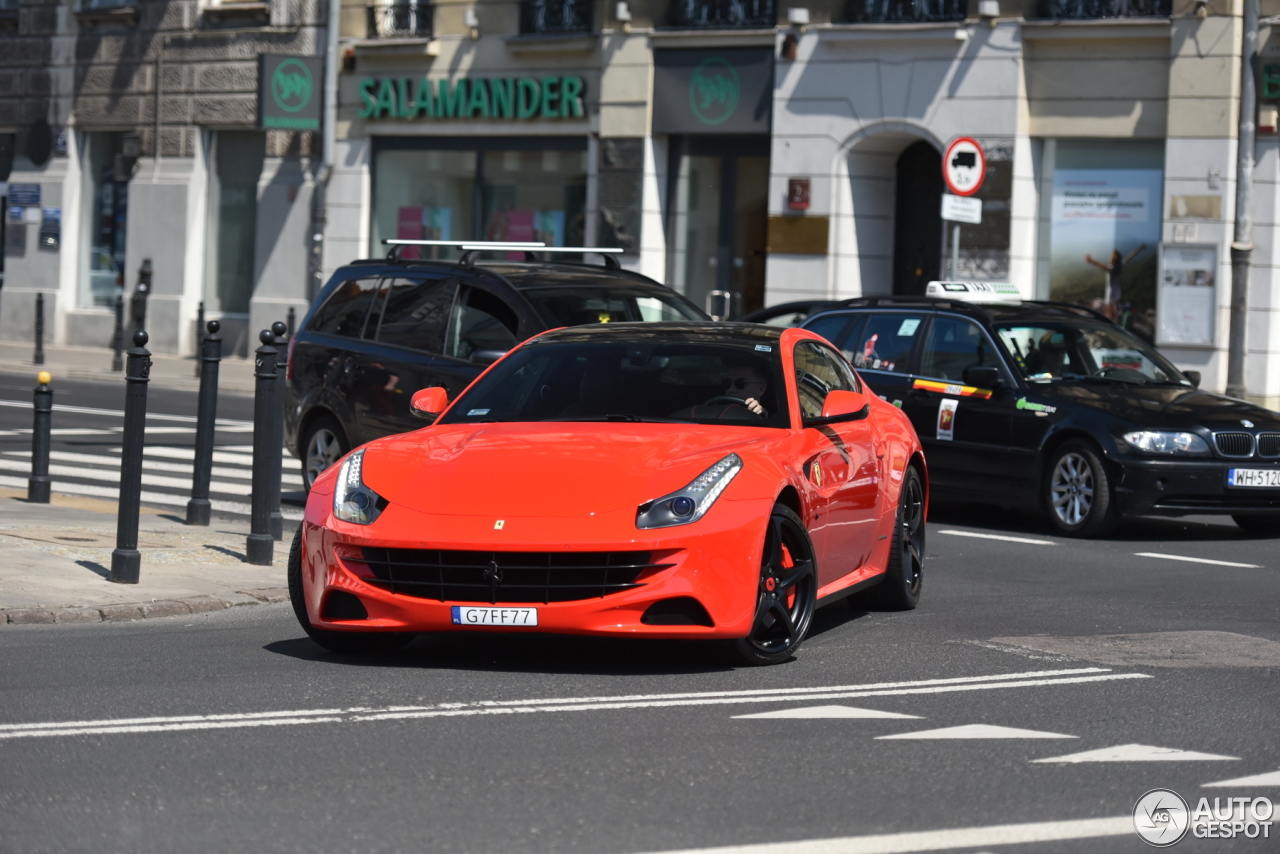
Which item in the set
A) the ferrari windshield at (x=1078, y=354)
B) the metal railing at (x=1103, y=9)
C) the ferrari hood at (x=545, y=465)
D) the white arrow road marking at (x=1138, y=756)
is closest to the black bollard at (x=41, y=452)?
the ferrari hood at (x=545, y=465)

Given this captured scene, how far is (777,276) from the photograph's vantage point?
27172 mm

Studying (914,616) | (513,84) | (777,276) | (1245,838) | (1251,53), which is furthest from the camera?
(513,84)

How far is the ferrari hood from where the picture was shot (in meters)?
7.46

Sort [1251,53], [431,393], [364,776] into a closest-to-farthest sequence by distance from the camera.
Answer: [364,776], [431,393], [1251,53]

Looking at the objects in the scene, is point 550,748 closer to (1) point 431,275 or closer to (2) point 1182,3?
(1) point 431,275

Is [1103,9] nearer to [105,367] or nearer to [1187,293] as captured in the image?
[1187,293]

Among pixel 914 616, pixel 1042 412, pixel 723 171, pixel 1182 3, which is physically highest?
pixel 1182 3

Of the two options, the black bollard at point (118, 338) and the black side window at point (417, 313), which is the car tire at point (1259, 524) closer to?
the black side window at point (417, 313)

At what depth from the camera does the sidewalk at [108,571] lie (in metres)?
9.09

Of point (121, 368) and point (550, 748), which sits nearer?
point (550, 748)

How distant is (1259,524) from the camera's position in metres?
14.3

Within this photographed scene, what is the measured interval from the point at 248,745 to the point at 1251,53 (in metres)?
20.0

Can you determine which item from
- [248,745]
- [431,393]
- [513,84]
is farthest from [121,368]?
[248,745]

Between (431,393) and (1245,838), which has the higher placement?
(431,393)
